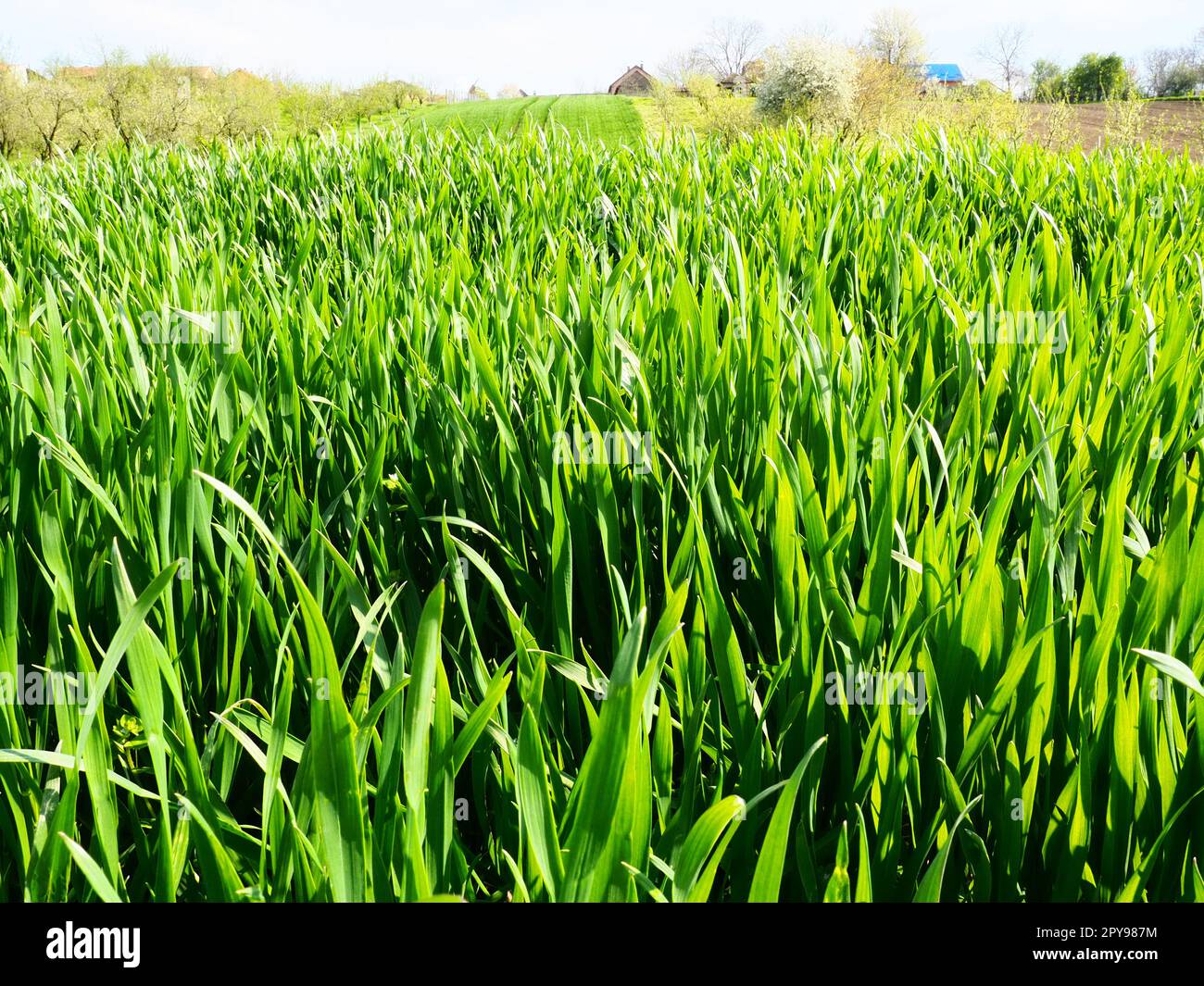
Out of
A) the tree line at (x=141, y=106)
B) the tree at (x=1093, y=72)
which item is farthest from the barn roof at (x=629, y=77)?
the tree line at (x=141, y=106)

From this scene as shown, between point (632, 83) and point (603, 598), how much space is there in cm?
8463

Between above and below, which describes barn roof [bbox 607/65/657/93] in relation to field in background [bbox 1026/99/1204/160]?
above

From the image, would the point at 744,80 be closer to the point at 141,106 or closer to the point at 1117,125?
the point at 141,106

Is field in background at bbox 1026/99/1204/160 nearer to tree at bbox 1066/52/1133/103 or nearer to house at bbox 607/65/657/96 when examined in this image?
tree at bbox 1066/52/1133/103

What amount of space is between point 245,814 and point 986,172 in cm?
341

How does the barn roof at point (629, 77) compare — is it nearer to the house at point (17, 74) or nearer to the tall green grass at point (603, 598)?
the house at point (17, 74)

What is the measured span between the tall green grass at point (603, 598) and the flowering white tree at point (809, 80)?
1902 centimetres

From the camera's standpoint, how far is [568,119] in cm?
3912

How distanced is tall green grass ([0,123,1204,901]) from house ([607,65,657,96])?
263 ft

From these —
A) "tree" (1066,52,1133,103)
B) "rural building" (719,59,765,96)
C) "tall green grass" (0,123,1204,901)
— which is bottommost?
"tall green grass" (0,123,1204,901)

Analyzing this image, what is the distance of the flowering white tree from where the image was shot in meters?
19.0

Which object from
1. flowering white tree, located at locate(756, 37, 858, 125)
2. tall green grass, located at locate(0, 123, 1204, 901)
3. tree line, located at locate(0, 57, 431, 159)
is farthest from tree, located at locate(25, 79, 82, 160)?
tall green grass, located at locate(0, 123, 1204, 901)
